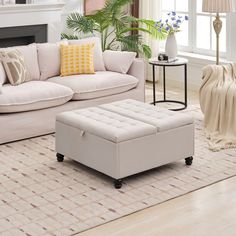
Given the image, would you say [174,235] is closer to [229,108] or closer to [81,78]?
[229,108]

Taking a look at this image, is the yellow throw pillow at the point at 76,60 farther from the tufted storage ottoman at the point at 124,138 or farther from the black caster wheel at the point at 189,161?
the black caster wheel at the point at 189,161

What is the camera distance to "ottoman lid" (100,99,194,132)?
5101 mm

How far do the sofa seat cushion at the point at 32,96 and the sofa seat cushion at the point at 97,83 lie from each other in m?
0.14

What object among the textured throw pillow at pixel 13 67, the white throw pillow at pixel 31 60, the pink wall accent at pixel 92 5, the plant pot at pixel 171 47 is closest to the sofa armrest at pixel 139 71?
the plant pot at pixel 171 47

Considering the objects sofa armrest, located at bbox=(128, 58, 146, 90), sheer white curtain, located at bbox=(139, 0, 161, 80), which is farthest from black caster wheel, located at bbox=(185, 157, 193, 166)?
sheer white curtain, located at bbox=(139, 0, 161, 80)

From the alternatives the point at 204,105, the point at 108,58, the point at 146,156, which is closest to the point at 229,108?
the point at 204,105

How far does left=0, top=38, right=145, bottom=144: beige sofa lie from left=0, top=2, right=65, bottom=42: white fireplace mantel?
92 cm

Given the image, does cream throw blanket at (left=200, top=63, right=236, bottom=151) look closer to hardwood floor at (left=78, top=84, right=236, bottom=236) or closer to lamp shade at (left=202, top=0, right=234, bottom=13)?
lamp shade at (left=202, top=0, right=234, bottom=13)

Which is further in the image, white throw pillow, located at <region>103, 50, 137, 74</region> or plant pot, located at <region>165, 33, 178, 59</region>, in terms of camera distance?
plant pot, located at <region>165, 33, 178, 59</region>

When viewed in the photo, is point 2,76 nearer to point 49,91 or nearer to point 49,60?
point 49,91

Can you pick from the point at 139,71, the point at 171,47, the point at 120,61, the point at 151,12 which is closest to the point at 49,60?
the point at 120,61

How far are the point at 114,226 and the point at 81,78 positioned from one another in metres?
2.67

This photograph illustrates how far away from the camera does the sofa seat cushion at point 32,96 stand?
19.5ft

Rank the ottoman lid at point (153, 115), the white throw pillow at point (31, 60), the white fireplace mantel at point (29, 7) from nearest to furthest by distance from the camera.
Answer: the ottoman lid at point (153, 115), the white throw pillow at point (31, 60), the white fireplace mantel at point (29, 7)
